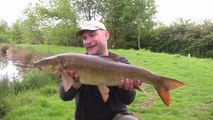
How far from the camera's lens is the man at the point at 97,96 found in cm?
349

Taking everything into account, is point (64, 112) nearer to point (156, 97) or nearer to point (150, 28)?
point (156, 97)

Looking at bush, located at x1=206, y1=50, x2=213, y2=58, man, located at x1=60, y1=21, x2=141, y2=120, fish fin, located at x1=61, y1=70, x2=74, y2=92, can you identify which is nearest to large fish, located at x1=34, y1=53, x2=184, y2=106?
fish fin, located at x1=61, y1=70, x2=74, y2=92

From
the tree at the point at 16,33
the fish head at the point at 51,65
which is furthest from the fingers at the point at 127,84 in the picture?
the tree at the point at 16,33

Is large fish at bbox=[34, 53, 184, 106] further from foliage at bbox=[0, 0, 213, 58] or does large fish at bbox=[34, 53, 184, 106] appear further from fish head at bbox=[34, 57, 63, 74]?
foliage at bbox=[0, 0, 213, 58]

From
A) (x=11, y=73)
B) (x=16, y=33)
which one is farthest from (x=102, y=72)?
(x=16, y=33)

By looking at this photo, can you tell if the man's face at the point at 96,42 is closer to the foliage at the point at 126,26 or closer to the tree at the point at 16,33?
the foliage at the point at 126,26

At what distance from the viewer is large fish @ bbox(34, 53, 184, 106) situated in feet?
10.2

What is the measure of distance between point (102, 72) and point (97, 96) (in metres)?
0.52

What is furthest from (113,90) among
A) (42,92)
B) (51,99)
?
(42,92)

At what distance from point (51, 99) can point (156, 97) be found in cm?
254

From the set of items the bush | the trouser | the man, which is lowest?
the bush

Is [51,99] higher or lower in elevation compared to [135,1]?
lower

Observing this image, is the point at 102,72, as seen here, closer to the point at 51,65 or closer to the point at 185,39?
the point at 51,65

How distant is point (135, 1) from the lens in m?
32.4
